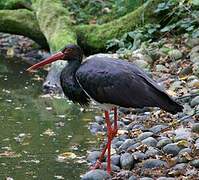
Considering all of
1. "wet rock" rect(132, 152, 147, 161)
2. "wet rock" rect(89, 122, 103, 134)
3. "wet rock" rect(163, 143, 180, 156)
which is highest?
"wet rock" rect(163, 143, 180, 156)

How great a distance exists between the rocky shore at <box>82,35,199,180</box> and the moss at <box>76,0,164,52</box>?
1.54 meters

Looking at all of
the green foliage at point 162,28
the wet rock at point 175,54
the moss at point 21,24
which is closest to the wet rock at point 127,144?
the wet rock at point 175,54

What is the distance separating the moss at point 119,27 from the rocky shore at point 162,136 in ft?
5.04

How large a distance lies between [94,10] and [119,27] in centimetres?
307

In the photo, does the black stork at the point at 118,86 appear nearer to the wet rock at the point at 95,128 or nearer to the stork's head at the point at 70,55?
the stork's head at the point at 70,55

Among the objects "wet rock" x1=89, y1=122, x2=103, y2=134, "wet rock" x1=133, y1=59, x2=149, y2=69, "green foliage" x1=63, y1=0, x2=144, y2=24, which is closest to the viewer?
"wet rock" x1=89, y1=122, x2=103, y2=134

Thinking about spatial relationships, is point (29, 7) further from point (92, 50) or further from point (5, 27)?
point (92, 50)

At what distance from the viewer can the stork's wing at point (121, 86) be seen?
4414 mm

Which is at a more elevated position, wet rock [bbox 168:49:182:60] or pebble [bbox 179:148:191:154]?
pebble [bbox 179:148:191:154]

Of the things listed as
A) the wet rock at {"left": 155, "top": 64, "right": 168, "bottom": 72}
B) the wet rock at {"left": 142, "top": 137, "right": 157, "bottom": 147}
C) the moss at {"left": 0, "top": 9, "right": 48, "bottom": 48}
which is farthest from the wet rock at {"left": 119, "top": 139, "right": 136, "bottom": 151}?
the moss at {"left": 0, "top": 9, "right": 48, "bottom": 48}

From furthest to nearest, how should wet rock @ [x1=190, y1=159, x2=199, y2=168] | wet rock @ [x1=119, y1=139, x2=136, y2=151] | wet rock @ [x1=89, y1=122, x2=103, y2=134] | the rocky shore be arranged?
wet rock @ [x1=89, y1=122, x2=103, y2=134]
wet rock @ [x1=119, y1=139, x2=136, y2=151]
the rocky shore
wet rock @ [x1=190, y1=159, x2=199, y2=168]

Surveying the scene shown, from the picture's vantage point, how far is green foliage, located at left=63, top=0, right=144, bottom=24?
1079 cm

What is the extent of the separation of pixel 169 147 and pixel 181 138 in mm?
198

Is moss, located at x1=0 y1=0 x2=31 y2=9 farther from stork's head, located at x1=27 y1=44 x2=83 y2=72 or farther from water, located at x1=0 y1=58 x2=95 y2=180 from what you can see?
stork's head, located at x1=27 y1=44 x2=83 y2=72
